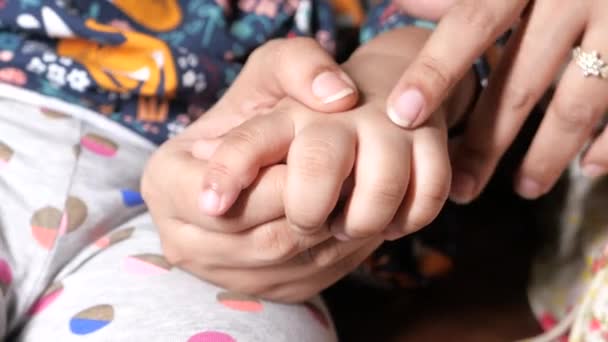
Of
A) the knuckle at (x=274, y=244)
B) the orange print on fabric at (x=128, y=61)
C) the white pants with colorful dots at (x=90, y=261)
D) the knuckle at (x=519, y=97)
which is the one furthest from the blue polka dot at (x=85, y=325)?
the knuckle at (x=519, y=97)

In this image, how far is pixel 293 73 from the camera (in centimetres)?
45

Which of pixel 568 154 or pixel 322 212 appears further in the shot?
pixel 568 154

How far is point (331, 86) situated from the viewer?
0.42m

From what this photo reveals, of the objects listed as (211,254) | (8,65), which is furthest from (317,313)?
(8,65)

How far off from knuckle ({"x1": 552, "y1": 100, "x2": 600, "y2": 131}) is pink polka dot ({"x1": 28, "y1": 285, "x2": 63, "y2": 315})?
1.29 ft

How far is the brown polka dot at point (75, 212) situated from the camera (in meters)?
0.54

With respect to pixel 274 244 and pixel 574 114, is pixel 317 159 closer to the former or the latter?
pixel 274 244

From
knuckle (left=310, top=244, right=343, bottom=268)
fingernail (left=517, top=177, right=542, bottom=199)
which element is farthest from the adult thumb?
fingernail (left=517, top=177, right=542, bottom=199)

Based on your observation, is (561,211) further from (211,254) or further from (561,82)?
(211,254)

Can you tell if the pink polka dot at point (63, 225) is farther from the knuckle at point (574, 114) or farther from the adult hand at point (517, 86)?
the knuckle at point (574, 114)

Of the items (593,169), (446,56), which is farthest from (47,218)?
(593,169)

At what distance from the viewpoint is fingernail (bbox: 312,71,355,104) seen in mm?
419

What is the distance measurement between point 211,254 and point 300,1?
309mm

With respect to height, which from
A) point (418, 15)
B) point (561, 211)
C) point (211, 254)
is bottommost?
point (561, 211)
